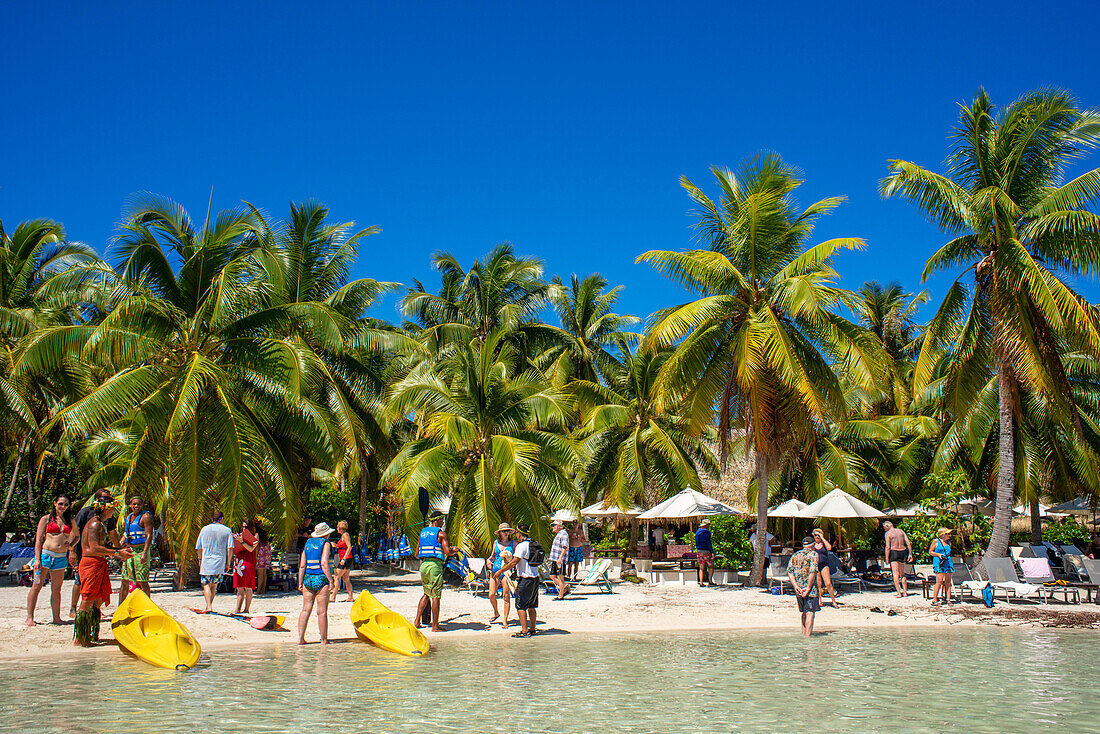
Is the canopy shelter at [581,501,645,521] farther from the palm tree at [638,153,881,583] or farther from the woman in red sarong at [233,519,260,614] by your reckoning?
the woman in red sarong at [233,519,260,614]

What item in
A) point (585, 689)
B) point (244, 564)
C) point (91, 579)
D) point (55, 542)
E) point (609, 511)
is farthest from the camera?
point (609, 511)

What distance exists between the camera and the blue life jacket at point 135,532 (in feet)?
45.4

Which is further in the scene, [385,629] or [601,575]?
[601,575]

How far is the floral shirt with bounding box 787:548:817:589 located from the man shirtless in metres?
8.67

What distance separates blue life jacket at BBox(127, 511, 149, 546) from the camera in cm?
1385

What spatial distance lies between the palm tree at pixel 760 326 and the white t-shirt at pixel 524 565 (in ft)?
22.0

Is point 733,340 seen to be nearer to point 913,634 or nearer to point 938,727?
point 913,634

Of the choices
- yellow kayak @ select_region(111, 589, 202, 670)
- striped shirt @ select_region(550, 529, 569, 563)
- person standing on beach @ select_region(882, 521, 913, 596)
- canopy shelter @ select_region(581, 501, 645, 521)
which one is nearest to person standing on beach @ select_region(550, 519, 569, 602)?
striped shirt @ select_region(550, 529, 569, 563)

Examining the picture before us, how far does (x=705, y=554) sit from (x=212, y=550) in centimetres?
1086

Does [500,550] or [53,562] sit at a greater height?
[500,550]

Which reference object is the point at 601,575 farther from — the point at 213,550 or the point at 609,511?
the point at 213,550

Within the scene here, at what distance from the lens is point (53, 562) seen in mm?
10945

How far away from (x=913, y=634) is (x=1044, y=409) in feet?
42.2

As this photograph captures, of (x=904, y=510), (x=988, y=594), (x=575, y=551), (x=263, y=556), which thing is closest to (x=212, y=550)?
(x=263, y=556)
